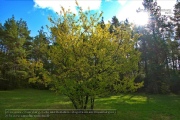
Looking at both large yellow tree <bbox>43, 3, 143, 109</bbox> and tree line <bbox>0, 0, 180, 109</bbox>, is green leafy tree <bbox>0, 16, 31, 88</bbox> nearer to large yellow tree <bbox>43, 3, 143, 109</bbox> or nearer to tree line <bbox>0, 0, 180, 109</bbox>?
tree line <bbox>0, 0, 180, 109</bbox>

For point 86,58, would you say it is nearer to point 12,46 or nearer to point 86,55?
point 86,55

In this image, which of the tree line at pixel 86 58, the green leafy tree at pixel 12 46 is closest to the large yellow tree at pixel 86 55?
the tree line at pixel 86 58

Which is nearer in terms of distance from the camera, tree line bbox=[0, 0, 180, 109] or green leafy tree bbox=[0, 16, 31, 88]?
tree line bbox=[0, 0, 180, 109]

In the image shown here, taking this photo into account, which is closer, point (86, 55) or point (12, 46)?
point (86, 55)

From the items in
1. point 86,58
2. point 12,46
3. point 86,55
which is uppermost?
point 12,46

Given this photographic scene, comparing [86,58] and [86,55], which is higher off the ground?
[86,55]

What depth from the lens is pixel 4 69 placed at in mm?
29984

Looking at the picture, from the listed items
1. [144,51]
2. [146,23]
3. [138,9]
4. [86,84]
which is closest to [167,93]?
[144,51]

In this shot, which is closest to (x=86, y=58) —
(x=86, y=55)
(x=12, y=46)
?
(x=86, y=55)

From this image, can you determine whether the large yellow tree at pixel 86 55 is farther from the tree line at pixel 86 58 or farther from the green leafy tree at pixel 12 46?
the green leafy tree at pixel 12 46

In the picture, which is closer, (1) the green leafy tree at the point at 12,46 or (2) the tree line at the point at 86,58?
(2) the tree line at the point at 86,58

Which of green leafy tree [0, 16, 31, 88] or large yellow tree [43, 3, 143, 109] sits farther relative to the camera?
green leafy tree [0, 16, 31, 88]

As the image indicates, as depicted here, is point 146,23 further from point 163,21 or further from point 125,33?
point 125,33

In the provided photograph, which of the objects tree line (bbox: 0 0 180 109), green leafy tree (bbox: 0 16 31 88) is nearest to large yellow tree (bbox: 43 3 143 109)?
tree line (bbox: 0 0 180 109)
